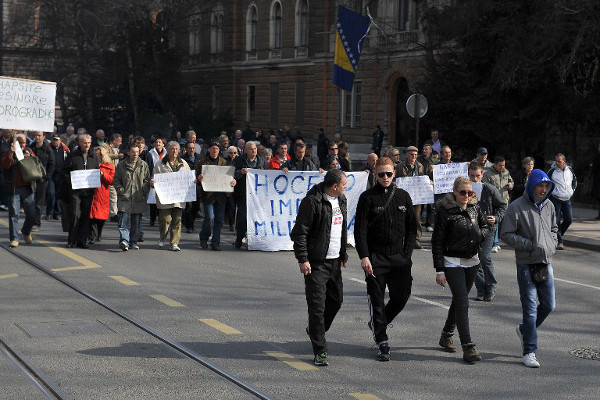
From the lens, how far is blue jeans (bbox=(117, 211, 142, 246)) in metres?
15.7

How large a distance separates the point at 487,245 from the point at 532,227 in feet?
11.0

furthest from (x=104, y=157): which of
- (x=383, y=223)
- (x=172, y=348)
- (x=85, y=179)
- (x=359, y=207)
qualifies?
(x=383, y=223)

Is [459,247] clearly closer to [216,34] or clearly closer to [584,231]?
[584,231]

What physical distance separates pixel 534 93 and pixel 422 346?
61.7ft

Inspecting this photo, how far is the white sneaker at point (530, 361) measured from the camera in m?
8.55

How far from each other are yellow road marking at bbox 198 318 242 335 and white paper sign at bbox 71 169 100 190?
626 cm

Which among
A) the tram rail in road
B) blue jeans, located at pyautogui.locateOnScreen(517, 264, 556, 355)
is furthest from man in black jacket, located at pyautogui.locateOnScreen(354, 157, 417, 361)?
the tram rail in road

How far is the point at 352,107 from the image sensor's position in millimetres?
→ 48781

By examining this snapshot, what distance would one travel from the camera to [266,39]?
57.6m

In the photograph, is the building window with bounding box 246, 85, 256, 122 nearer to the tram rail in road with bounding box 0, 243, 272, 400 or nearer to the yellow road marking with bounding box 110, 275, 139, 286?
the yellow road marking with bounding box 110, 275, 139, 286

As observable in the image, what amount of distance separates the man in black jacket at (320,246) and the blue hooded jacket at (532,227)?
4.70ft

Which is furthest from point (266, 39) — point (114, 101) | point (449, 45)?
point (449, 45)

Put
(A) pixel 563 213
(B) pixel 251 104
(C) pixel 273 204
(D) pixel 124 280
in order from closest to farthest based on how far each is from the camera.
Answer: (D) pixel 124 280 < (C) pixel 273 204 < (A) pixel 563 213 < (B) pixel 251 104

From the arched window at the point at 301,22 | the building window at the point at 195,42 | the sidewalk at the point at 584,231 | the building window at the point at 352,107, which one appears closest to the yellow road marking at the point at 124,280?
the sidewalk at the point at 584,231
